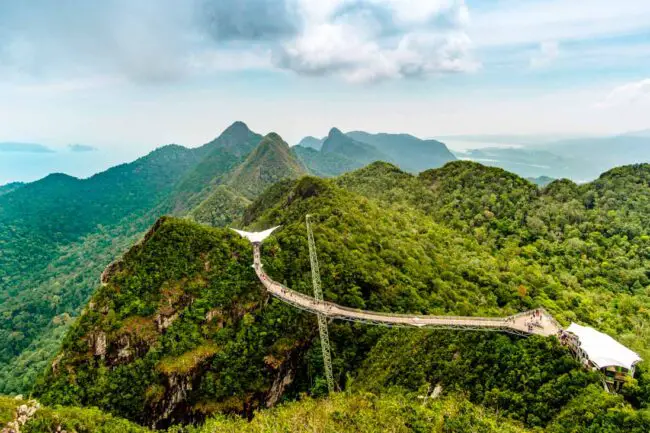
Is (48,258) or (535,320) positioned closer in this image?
(535,320)

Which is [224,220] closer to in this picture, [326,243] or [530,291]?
[326,243]

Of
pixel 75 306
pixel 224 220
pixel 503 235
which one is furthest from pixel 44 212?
pixel 503 235

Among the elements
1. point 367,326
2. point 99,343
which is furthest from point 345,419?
point 99,343

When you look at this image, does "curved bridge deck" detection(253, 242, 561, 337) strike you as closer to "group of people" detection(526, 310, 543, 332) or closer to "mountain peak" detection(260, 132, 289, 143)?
"group of people" detection(526, 310, 543, 332)

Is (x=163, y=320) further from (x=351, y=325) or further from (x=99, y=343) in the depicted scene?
(x=351, y=325)

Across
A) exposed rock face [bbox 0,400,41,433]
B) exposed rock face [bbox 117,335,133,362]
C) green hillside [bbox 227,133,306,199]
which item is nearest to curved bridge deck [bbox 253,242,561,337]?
exposed rock face [bbox 117,335,133,362]

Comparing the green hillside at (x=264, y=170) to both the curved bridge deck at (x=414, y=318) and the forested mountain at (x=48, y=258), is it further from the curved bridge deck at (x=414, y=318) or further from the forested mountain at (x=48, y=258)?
the curved bridge deck at (x=414, y=318)
